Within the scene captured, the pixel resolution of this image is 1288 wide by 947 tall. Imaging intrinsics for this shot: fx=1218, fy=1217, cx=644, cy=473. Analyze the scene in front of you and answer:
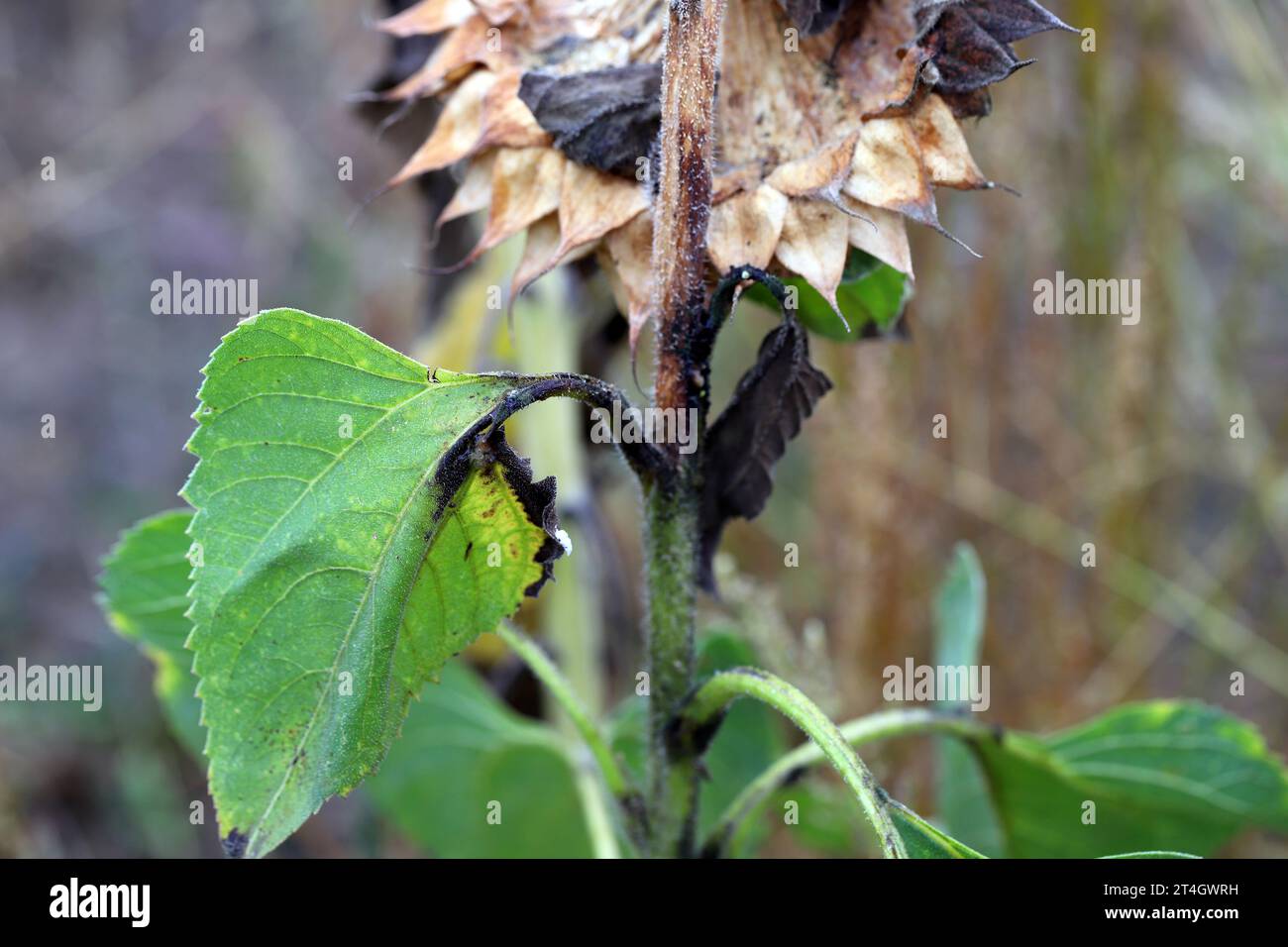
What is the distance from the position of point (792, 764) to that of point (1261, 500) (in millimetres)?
1691

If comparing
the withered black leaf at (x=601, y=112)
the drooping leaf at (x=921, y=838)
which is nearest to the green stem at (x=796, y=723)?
the drooping leaf at (x=921, y=838)

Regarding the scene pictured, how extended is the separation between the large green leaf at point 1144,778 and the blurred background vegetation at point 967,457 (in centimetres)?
32

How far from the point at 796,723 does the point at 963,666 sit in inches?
19.0

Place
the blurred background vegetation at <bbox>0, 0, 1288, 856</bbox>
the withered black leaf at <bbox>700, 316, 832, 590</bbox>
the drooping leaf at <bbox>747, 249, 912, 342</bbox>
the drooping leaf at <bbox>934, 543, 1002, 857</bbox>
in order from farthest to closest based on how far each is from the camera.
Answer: the blurred background vegetation at <bbox>0, 0, 1288, 856</bbox> < the drooping leaf at <bbox>934, 543, 1002, 857</bbox> < the drooping leaf at <bbox>747, 249, 912, 342</bbox> < the withered black leaf at <bbox>700, 316, 832, 590</bbox>

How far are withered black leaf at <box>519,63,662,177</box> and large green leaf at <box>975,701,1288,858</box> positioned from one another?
663mm

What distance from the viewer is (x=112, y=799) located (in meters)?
2.72

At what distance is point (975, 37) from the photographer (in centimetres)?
86

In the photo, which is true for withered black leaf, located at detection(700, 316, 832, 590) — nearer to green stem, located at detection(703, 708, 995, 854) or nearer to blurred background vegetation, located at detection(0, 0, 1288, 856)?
green stem, located at detection(703, 708, 995, 854)

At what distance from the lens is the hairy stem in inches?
32.0

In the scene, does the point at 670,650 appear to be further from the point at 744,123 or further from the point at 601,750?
the point at 744,123

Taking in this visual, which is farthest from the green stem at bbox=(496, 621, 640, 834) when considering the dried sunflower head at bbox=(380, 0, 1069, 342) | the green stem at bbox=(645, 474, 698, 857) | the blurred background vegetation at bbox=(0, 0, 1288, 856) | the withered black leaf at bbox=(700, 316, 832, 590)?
the blurred background vegetation at bbox=(0, 0, 1288, 856)

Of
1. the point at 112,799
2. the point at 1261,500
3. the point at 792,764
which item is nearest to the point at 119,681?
the point at 112,799

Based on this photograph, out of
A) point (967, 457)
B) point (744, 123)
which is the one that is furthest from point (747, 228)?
point (967, 457)

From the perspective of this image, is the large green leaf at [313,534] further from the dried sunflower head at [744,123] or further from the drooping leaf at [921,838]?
the drooping leaf at [921,838]
